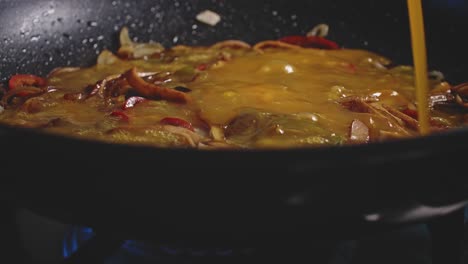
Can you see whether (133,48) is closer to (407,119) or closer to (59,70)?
(59,70)

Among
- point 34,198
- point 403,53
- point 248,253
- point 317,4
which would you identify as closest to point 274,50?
point 317,4

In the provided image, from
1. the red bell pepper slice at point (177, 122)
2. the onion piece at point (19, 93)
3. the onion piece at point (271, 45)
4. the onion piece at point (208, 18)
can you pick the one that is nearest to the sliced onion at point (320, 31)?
the onion piece at point (271, 45)

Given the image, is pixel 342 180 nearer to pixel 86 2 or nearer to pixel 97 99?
pixel 97 99

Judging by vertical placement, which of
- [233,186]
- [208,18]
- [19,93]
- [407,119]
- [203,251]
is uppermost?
[208,18]

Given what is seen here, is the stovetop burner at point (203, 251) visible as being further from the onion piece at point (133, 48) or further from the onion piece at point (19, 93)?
the onion piece at point (133, 48)

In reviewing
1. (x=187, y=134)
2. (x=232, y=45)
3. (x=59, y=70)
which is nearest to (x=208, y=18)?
(x=232, y=45)

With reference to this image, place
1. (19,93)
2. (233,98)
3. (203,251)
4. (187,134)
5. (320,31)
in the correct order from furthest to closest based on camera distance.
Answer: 1. (320,31)
2. (19,93)
3. (233,98)
4. (203,251)
5. (187,134)

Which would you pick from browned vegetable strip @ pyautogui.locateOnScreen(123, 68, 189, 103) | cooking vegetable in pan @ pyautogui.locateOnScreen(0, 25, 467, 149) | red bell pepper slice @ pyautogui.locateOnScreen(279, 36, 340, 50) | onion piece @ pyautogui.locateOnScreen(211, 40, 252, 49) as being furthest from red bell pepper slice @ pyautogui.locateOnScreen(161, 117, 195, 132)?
red bell pepper slice @ pyautogui.locateOnScreen(279, 36, 340, 50)

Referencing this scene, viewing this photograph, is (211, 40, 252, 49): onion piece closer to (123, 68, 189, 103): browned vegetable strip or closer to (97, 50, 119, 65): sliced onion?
(97, 50, 119, 65): sliced onion
